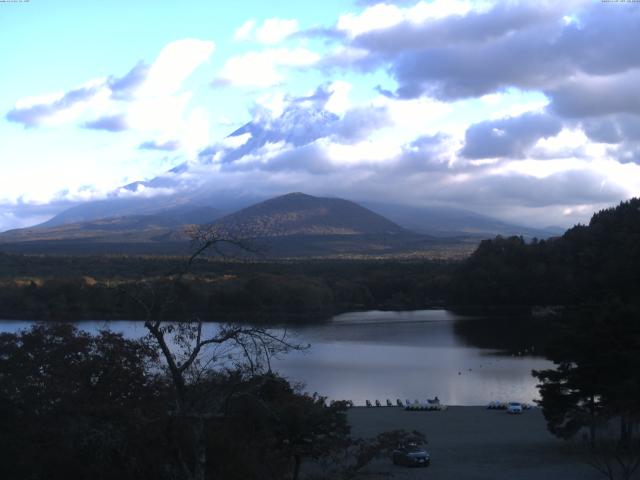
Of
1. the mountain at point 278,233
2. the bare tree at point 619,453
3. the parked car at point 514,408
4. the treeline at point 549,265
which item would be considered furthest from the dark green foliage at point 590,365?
the mountain at point 278,233

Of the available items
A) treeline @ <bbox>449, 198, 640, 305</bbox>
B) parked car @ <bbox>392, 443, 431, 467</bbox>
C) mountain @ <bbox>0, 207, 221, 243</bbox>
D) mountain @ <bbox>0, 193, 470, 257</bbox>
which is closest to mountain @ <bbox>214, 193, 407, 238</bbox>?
mountain @ <bbox>0, 193, 470, 257</bbox>

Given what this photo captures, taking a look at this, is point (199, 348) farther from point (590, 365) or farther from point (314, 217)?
point (314, 217)

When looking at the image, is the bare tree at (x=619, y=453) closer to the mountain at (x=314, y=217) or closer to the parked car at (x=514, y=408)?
the parked car at (x=514, y=408)

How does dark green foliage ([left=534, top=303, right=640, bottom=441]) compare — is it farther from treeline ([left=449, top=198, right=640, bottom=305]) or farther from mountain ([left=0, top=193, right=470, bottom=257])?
mountain ([left=0, top=193, right=470, bottom=257])

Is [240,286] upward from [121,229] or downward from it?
downward

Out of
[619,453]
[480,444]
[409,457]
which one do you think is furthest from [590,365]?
[409,457]

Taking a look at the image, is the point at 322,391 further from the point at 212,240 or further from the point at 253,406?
the point at 212,240
